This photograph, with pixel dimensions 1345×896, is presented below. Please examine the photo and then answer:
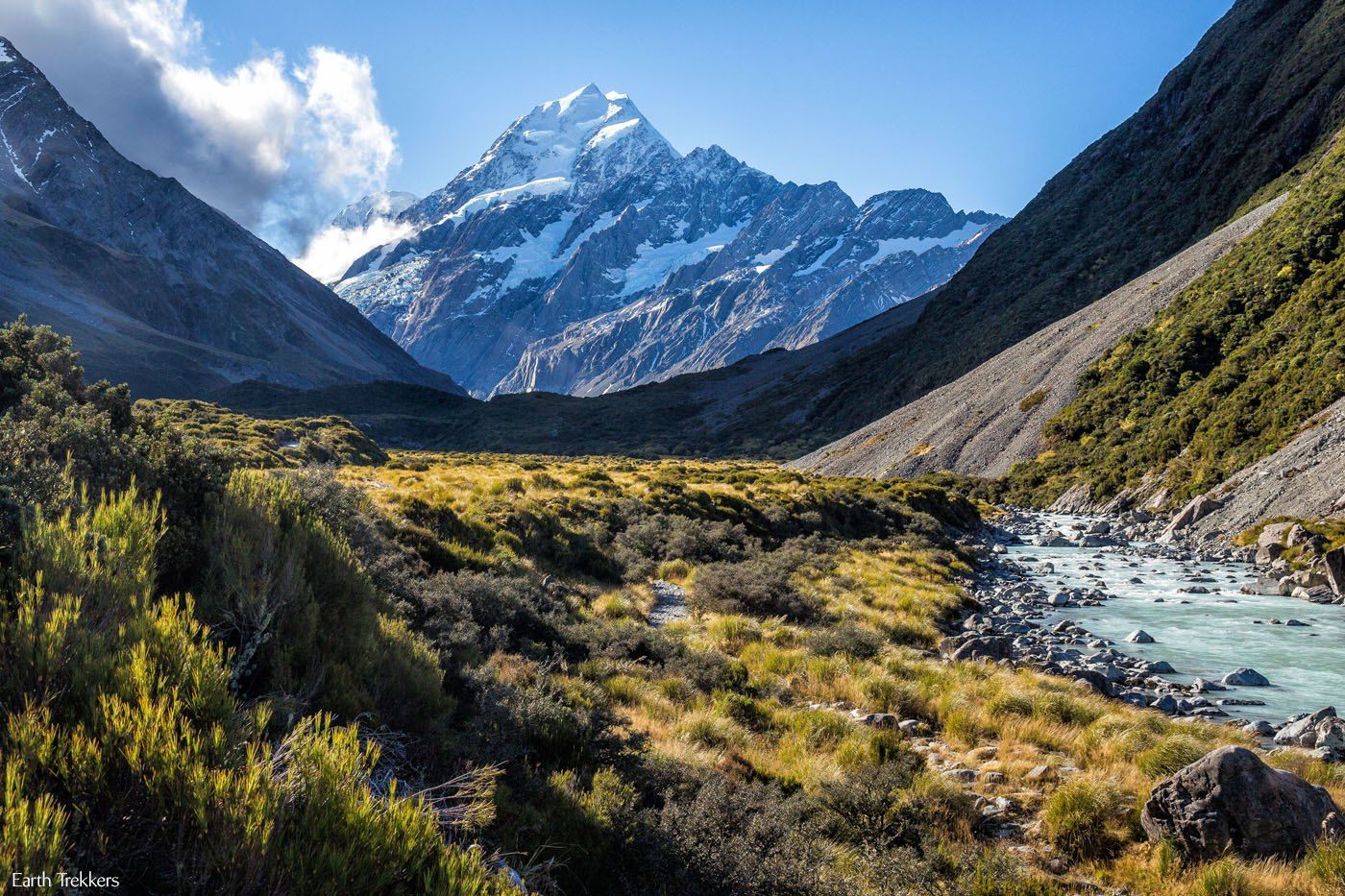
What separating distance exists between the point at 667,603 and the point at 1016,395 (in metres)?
46.1

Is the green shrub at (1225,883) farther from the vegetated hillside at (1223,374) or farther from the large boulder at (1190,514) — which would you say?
the vegetated hillside at (1223,374)

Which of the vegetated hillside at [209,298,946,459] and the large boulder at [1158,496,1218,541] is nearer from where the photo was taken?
the large boulder at [1158,496,1218,541]

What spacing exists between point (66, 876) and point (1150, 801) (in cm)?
716

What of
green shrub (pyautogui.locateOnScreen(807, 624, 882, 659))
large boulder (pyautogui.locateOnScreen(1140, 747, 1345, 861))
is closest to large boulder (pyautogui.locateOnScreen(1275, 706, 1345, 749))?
large boulder (pyautogui.locateOnScreen(1140, 747, 1345, 861))

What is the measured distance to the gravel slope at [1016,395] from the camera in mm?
46844

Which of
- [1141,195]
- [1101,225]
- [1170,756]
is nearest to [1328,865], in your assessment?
[1170,756]

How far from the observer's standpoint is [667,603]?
14.8 meters

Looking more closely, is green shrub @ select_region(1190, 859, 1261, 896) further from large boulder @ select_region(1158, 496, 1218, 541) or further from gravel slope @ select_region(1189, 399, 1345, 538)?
large boulder @ select_region(1158, 496, 1218, 541)

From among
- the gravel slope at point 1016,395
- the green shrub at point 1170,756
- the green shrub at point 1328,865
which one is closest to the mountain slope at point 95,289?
the gravel slope at point 1016,395

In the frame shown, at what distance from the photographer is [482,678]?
6.84 m

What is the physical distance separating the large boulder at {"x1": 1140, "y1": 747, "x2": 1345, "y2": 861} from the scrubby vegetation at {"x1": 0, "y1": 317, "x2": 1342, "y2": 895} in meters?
0.28

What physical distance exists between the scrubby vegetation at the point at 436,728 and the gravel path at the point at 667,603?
38.4 inches

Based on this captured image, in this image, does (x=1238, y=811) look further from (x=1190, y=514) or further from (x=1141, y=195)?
(x=1141, y=195)

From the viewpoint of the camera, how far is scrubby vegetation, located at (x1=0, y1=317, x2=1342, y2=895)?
2.88m
